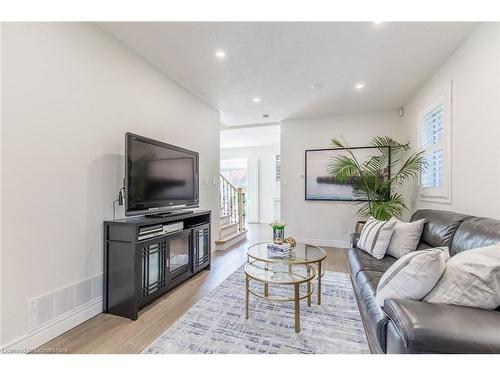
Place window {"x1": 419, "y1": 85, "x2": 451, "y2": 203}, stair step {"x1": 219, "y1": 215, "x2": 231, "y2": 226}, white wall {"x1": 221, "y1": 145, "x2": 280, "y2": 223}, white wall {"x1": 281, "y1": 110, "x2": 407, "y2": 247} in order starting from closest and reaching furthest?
window {"x1": 419, "y1": 85, "x2": 451, "y2": 203}
white wall {"x1": 281, "y1": 110, "x2": 407, "y2": 247}
stair step {"x1": 219, "y1": 215, "x2": 231, "y2": 226}
white wall {"x1": 221, "y1": 145, "x2": 280, "y2": 223}

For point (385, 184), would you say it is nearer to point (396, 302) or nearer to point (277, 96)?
point (277, 96)

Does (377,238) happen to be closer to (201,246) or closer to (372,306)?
(372,306)

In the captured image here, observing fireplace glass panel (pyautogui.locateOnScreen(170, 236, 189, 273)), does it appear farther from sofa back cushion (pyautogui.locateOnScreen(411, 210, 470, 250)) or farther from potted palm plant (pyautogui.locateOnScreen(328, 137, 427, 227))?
potted palm plant (pyautogui.locateOnScreen(328, 137, 427, 227))

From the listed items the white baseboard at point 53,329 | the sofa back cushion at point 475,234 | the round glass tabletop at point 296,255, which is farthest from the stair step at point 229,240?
the sofa back cushion at point 475,234

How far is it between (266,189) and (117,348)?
6245 millimetres

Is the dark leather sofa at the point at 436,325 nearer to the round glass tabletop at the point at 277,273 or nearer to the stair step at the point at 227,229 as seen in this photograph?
the round glass tabletop at the point at 277,273

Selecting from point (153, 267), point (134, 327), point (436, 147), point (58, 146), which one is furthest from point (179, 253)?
point (436, 147)

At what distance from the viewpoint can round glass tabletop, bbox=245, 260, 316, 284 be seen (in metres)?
1.86

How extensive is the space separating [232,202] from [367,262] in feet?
12.0

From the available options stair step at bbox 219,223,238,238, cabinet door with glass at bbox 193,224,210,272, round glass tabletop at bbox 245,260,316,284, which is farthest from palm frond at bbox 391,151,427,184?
stair step at bbox 219,223,238,238

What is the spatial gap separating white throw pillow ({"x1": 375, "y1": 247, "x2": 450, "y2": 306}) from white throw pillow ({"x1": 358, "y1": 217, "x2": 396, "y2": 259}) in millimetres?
1074

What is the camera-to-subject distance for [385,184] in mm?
3754
